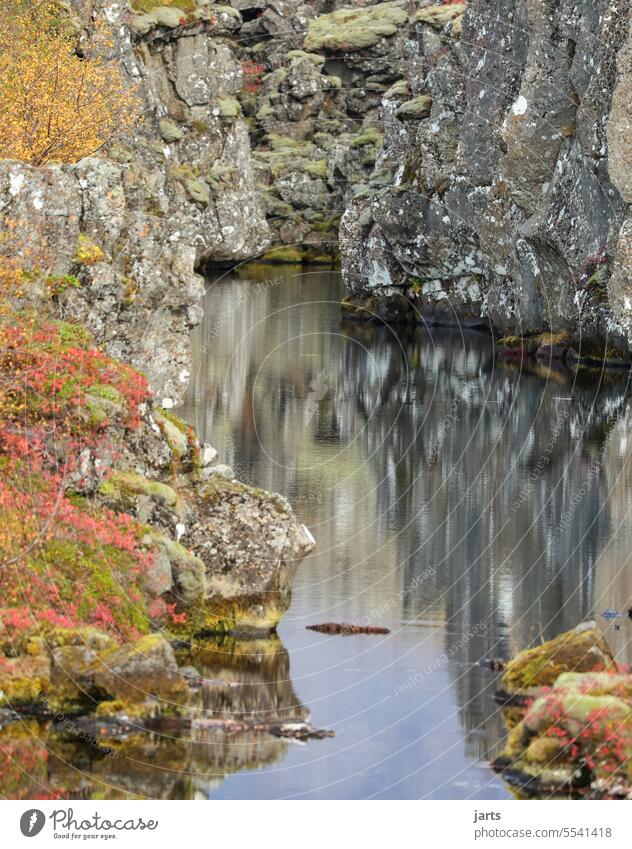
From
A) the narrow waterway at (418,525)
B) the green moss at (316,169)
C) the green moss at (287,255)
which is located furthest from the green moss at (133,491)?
the green moss at (316,169)

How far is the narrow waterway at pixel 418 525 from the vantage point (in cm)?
3083

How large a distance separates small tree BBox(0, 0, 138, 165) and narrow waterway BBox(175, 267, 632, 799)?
14.4m

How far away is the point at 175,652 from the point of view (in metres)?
35.2

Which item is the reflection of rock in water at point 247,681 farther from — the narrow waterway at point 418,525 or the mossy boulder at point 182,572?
the mossy boulder at point 182,572

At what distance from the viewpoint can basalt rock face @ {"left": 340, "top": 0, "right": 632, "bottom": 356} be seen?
87.0 m

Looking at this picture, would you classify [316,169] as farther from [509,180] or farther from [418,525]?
[418,525]

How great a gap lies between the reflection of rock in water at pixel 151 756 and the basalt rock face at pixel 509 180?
181ft

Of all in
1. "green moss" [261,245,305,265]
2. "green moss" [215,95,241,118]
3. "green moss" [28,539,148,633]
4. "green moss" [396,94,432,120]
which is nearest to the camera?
"green moss" [28,539,148,633]

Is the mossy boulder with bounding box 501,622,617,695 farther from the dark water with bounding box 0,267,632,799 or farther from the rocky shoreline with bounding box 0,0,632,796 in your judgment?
the dark water with bounding box 0,267,632,799

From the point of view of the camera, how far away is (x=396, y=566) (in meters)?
44.9

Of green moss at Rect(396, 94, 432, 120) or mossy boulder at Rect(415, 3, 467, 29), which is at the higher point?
mossy boulder at Rect(415, 3, 467, 29)

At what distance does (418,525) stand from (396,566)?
19.5 ft

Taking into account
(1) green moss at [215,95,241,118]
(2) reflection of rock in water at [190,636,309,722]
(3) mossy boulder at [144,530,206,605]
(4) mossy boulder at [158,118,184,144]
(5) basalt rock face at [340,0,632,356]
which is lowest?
(2) reflection of rock in water at [190,636,309,722]

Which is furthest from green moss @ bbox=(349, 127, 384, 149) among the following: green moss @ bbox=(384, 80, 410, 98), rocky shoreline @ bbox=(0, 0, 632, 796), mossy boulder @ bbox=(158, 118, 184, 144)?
rocky shoreline @ bbox=(0, 0, 632, 796)
